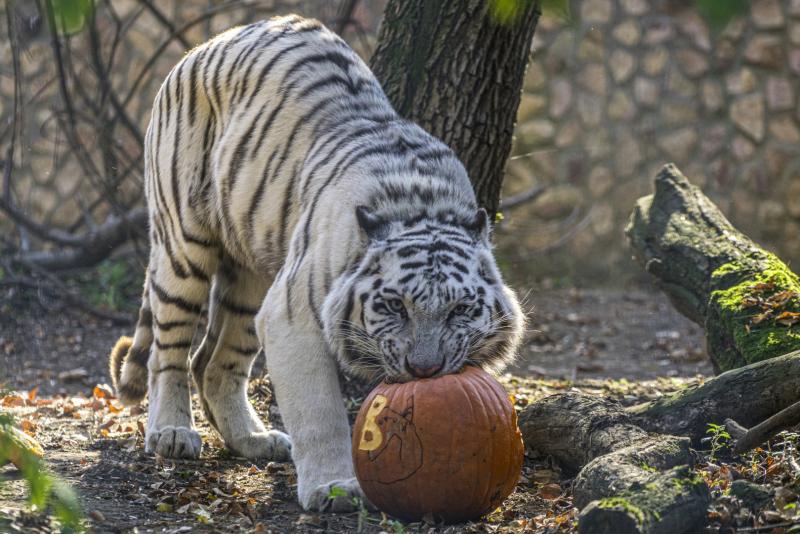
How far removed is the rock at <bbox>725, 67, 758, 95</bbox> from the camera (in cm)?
940

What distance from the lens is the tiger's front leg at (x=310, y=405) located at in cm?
330

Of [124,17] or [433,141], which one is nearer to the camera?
[433,141]

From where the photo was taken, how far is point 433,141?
3.91 m

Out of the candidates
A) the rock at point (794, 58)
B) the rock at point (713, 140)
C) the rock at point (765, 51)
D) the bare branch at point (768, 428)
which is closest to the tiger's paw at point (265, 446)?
the bare branch at point (768, 428)

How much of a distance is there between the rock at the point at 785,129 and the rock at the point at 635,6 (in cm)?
158

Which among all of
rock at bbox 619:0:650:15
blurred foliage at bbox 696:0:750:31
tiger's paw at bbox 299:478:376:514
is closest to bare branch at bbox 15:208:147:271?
rock at bbox 619:0:650:15

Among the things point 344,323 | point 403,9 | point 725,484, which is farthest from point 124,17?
point 725,484

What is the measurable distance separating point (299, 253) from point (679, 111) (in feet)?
21.9

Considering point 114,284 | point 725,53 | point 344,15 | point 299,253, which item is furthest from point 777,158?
point 299,253

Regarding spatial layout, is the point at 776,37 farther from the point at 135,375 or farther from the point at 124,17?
the point at 135,375

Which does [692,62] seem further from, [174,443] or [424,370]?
[424,370]

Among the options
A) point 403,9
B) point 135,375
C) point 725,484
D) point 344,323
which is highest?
point 403,9

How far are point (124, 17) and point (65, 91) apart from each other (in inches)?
115

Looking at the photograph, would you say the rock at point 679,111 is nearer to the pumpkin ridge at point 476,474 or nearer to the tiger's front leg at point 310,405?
the tiger's front leg at point 310,405
